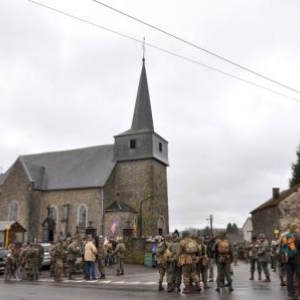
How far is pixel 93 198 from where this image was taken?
44.8 metres

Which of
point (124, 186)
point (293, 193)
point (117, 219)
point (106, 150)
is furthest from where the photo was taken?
point (106, 150)

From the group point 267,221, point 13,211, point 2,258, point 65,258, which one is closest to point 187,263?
point 65,258

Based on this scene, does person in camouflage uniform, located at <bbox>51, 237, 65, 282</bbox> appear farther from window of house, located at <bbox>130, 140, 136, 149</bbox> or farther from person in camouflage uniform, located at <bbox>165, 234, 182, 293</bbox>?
window of house, located at <bbox>130, 140, 136, 149</bbox>

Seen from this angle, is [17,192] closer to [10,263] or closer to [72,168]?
[72,168]

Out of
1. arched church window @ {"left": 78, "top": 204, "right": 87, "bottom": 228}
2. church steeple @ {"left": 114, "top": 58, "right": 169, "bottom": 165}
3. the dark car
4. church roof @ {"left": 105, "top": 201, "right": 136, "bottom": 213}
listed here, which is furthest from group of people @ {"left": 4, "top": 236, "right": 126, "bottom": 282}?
church steeple @ {"left": 114, "top": 58, "right": 169, "bottom": 165}

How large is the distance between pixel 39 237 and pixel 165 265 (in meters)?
34.5

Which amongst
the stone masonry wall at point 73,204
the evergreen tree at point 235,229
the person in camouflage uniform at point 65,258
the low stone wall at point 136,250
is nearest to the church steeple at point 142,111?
the stone masonry wall at point 73,204

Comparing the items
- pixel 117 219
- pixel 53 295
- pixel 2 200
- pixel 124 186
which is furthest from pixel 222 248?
pixel 2 200

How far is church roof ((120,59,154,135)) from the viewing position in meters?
48.5

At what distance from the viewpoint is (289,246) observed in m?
11.3

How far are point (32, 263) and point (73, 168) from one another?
3044cm

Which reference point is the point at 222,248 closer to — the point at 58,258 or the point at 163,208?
the point at 58,258

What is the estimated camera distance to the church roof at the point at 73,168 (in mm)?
46469

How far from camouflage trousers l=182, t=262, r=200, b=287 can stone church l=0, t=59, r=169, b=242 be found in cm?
2919
